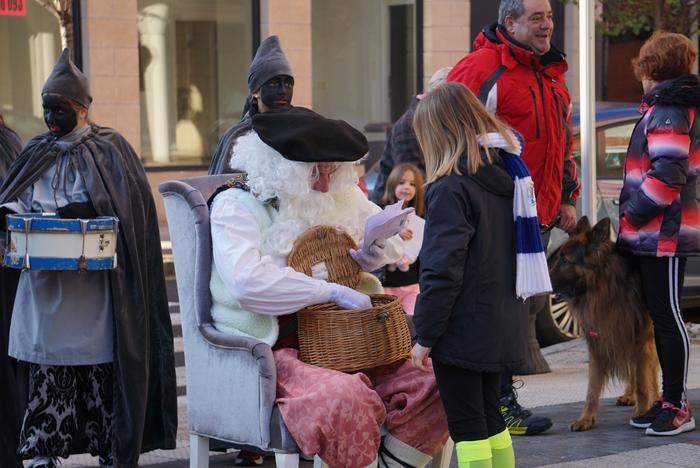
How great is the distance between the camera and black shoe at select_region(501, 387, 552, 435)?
616 centimetres

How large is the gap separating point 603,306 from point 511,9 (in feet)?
5.13

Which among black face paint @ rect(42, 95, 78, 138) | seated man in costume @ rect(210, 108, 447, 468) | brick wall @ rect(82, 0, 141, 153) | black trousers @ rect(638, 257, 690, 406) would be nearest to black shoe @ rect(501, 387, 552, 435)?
black trousers @ rect(638, 257, 690, 406)

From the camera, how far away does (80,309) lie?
542 centimetres

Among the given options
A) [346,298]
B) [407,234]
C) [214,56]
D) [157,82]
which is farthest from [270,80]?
[214,56]

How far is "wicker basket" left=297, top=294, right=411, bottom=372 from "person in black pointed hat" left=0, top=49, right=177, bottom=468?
1.10m

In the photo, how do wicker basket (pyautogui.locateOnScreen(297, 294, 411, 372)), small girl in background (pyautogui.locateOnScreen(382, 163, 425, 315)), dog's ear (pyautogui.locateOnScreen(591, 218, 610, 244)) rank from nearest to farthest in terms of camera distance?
wicker basket (pyautogui.locateOnScreen(297, 294, 411, 372)) → dog's ear (pyautogui.locateOnScreen(591, 218, 610, 244)) → small girl in background (pyautogui.locateOnScreen(382, 163, 425, 315))

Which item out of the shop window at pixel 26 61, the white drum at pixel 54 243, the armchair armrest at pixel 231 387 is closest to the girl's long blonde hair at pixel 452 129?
the armchair armrest at pixel 231 387

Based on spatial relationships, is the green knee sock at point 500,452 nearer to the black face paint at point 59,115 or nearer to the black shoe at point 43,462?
the black shoe at point 43,462

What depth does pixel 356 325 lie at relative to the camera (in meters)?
4.70

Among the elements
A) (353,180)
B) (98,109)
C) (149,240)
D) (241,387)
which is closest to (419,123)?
(353,180)

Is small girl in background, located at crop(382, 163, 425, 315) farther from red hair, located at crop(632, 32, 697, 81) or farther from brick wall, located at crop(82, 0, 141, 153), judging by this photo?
brick wall, located at crop(82, 0, 141, 153)

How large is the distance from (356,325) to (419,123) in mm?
814

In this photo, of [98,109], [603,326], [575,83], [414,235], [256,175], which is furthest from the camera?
[575,83]

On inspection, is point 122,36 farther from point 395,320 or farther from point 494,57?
point 395,320
